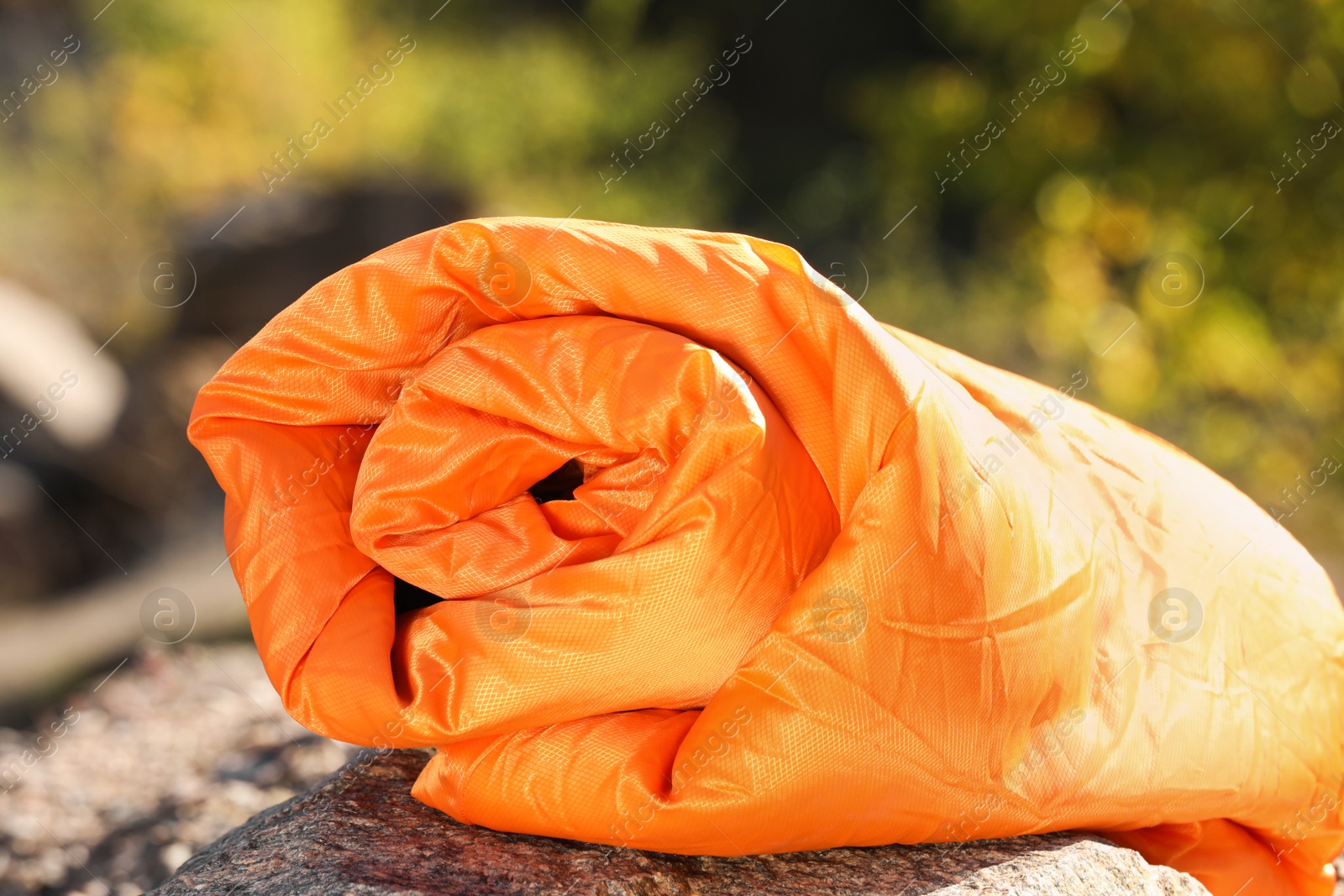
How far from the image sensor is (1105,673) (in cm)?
132

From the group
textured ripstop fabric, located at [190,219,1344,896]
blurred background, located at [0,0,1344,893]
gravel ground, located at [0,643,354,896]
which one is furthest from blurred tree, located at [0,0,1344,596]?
textured ripstop fabric, located at [190,219,1344,896]

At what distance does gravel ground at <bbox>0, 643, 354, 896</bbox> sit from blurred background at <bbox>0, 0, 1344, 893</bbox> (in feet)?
0.10

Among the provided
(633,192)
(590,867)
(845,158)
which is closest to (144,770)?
(590,867)

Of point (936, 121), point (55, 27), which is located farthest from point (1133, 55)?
point (55, 27)

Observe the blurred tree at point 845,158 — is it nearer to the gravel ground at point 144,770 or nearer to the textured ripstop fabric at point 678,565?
the gravel ground at point 144,770

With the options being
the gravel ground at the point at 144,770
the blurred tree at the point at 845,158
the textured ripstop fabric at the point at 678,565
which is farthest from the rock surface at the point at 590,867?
the blurred tree at the point at 845,158

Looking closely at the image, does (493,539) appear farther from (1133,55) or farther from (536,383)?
(1133,55)

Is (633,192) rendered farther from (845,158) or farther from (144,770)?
(144,770)

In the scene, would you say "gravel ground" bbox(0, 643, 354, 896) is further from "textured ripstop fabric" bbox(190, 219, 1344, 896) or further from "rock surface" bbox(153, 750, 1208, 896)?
"textured ripstop fabric" bbox(190, 219, 1344, 896)

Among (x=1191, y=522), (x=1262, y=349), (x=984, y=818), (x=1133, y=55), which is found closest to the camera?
(x=984, y=818)

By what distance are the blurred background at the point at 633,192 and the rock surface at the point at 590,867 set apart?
1019 mm

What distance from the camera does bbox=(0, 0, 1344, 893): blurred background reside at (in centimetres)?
461

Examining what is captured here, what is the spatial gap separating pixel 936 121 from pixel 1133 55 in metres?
1.15

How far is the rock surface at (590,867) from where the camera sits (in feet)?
3.96
